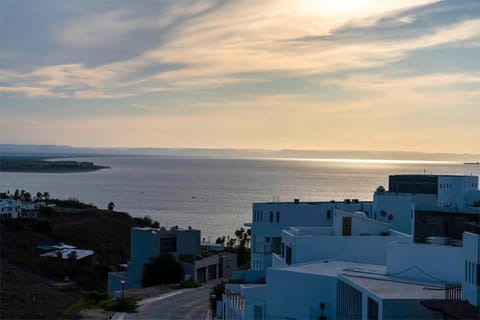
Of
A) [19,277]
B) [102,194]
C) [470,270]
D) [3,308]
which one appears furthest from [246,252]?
[102,194]

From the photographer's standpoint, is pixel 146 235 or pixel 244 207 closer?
pixel 146 235

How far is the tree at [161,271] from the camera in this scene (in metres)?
42.7

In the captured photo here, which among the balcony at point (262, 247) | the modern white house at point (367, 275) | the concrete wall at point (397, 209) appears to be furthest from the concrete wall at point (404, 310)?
the balcony at point (262, 247)

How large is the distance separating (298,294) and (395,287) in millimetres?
3123

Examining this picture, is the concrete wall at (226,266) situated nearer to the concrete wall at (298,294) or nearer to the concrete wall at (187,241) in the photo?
the concrete wall at (187,241)

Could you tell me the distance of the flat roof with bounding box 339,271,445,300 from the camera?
1565cm

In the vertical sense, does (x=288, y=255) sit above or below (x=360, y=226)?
below

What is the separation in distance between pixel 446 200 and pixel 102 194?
12701cm

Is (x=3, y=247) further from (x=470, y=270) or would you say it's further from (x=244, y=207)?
(x=244, y=207)

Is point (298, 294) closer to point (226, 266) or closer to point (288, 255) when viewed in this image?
point (288, 255)

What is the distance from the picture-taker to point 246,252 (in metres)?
59.1

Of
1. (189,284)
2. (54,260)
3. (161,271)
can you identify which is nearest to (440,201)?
(189,284)

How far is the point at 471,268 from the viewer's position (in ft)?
49.6

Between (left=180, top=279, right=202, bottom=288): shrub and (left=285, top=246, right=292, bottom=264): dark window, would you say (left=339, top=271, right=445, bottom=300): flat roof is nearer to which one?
(left=285, top=246, right=292, bottom=264): dark window
